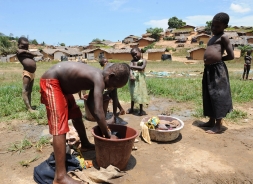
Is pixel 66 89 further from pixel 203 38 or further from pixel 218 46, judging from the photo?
pixel 203 38

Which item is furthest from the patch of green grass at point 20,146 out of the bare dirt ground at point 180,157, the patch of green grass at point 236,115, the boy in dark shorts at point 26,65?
the patch of green grass at point 236,115

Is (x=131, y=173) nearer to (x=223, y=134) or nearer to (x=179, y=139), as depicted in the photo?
(x=179, y=139)

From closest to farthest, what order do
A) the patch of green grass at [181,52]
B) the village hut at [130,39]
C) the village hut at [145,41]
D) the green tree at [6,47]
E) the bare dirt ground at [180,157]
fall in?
1. the bare dirt ground at [180,157]
2. the patch of green grass at [181,52]
3. the green tree at [6,47]
4. the village hut at [145,41]
5. the village hut at [130,39]

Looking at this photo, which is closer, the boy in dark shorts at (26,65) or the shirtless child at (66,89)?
the shirtless child at (66,89)

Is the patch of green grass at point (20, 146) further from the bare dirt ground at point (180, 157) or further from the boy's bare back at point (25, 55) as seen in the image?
the boy's bare back at point (25, 55)

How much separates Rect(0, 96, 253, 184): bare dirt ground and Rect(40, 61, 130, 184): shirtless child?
23.7 inches

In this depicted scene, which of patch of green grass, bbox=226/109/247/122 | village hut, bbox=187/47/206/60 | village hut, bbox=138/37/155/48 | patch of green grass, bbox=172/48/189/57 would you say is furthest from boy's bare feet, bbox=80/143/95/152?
village hut, bbox=138/37/155/48

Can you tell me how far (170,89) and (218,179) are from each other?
4.84 m

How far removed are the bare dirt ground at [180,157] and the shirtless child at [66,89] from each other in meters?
0.60

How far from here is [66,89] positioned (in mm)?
2521

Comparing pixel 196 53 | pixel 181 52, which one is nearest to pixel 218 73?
pixel 196 53

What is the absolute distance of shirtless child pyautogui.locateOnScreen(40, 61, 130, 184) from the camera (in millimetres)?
2287

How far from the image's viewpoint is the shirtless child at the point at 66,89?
7.50 feet

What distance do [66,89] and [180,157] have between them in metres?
1.82
